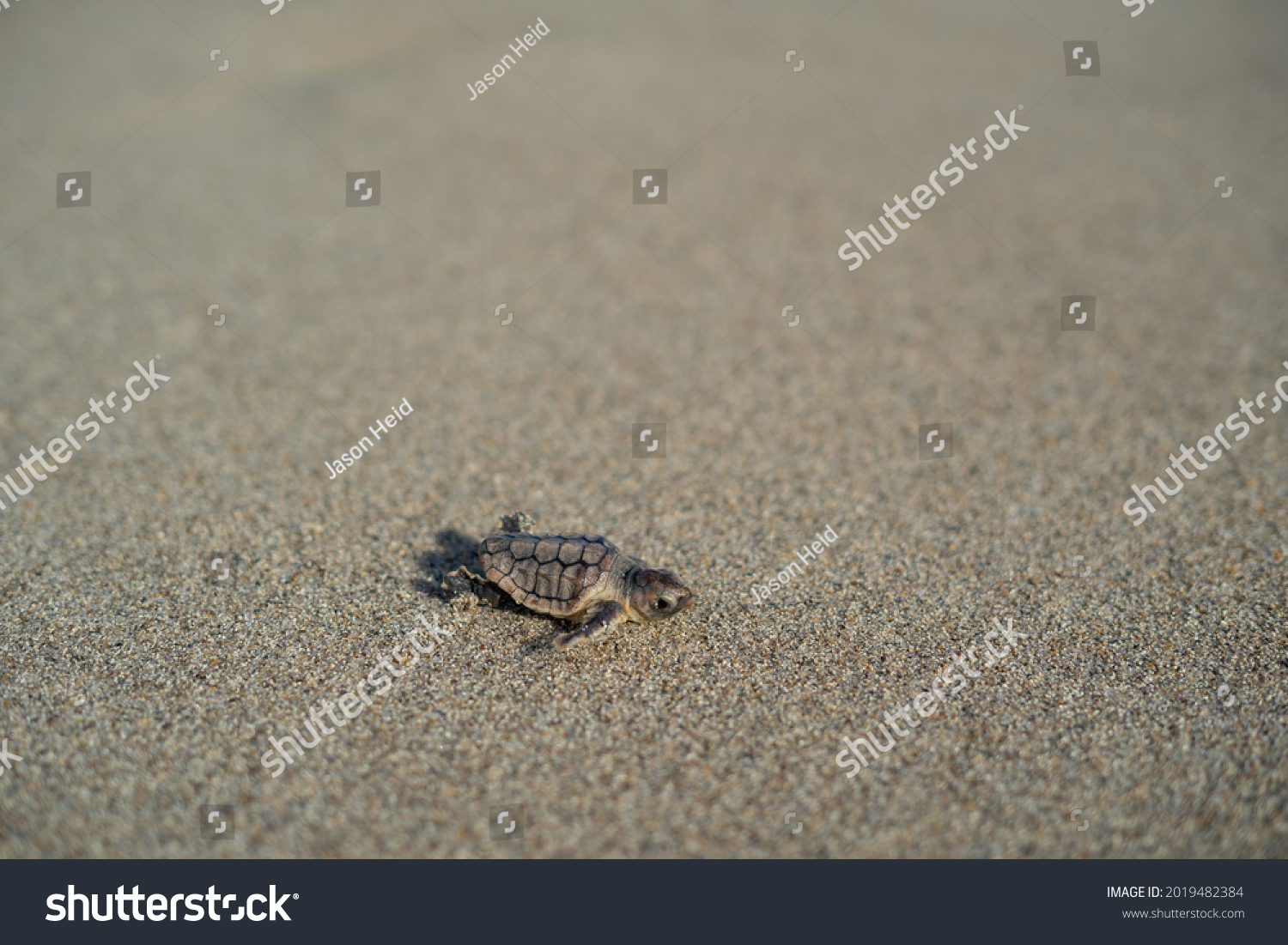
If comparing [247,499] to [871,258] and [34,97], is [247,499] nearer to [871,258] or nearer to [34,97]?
[871,258]

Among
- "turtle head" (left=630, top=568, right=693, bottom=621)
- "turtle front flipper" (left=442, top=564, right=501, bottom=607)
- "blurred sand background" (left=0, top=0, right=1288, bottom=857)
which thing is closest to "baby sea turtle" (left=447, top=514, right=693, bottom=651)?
"turtle head" (left=630, top=568, right=693, bottom=621)

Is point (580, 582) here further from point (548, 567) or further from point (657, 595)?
point (657, 595)

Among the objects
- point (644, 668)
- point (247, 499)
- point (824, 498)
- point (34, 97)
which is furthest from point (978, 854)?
point (34, 97)

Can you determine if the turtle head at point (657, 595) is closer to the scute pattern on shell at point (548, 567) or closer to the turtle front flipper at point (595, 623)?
the turtle front flipper at point (595, 623)

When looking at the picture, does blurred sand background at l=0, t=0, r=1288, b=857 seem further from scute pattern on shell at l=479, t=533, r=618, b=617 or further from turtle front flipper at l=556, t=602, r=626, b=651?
scute pattern on shell at l=479, t=533, r=618, b=617

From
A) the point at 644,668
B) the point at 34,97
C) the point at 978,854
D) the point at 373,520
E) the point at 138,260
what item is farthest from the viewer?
the point at 34,97

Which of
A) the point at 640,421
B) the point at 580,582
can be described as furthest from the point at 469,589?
the point at 640,421
